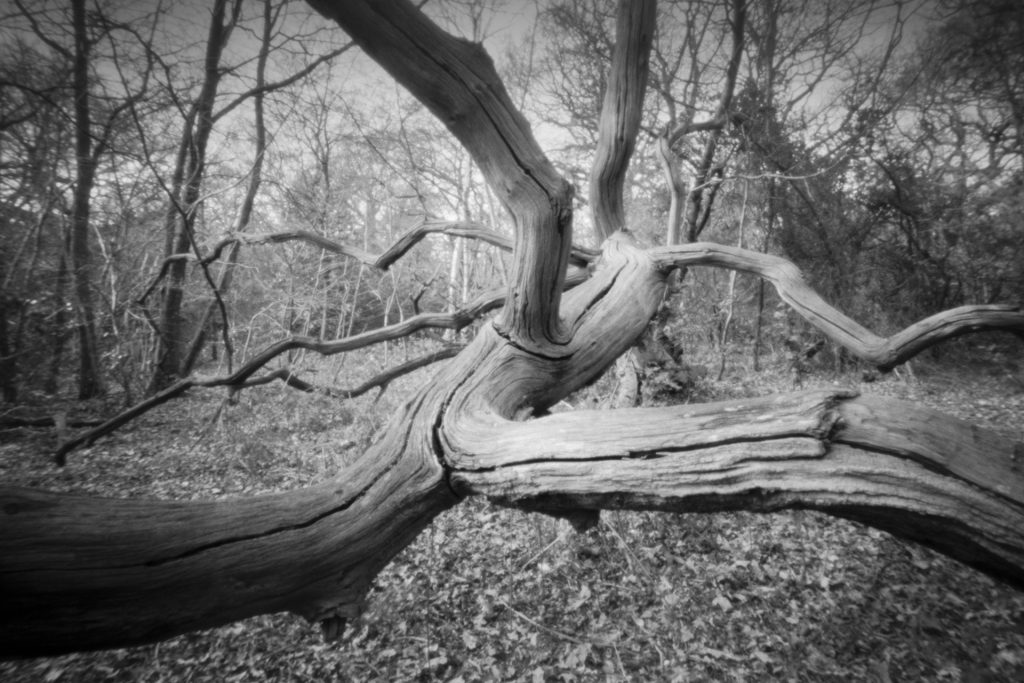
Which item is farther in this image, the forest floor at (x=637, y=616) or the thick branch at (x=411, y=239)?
the thick branch at (x=411, y=239)

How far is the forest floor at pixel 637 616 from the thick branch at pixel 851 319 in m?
1.67

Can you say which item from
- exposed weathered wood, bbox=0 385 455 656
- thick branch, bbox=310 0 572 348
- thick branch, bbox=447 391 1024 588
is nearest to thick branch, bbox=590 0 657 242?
thick branch, bbox=310 0 572 348

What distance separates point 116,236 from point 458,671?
867 cm

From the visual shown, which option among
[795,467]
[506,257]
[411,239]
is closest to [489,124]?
[795,467]

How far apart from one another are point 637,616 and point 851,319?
2720 mm

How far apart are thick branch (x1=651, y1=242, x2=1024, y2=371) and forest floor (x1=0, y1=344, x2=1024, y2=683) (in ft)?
5.47

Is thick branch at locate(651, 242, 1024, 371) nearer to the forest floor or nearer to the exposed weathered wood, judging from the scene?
the forest floor

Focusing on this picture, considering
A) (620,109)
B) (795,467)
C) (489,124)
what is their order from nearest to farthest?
(795,467) → (489,124) → (620,109)

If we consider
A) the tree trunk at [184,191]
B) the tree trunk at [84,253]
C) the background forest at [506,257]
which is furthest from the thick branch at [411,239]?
the tree trunk at [84,253]

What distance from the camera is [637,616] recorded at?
2896 millimetres

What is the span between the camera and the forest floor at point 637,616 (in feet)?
8.17

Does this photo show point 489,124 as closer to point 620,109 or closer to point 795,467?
point 795,467

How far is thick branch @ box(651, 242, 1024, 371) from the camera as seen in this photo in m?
2.24

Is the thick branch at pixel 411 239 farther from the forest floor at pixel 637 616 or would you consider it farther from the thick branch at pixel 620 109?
the forest floor at pixel 637 616
